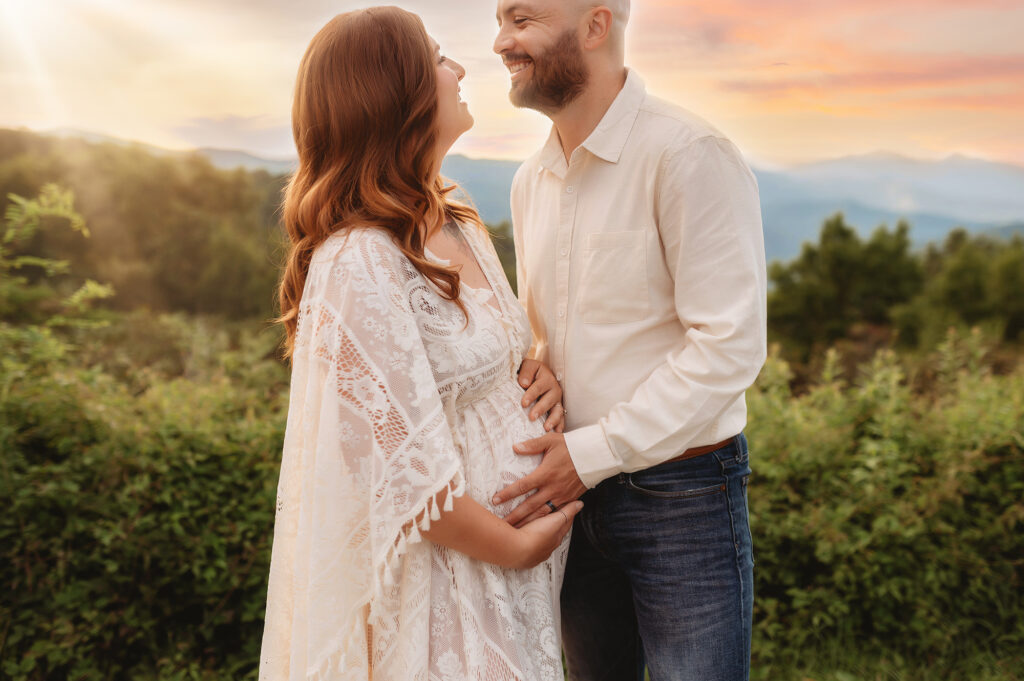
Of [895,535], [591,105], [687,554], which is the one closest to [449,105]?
[591,105]

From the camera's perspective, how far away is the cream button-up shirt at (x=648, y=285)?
1588mm

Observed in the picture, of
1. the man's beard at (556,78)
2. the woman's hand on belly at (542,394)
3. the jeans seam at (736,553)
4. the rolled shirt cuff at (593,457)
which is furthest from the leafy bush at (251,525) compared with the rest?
the man's beard at (556,78)

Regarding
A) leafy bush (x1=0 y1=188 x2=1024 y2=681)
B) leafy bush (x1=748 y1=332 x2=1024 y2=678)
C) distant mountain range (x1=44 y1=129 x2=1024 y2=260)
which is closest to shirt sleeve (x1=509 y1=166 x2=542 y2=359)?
leafy bush (x1=0 y1=188 x2=1024 y2=681)

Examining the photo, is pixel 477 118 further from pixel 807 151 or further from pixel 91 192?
pixel 91 192

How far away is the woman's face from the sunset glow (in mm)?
1926

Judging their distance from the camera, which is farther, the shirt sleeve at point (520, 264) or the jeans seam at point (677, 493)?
the shirt sleeve at point (520, 264)

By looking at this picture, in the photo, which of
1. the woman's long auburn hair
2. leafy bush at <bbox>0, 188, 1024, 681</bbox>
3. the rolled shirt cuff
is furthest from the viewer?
leafy bush at <bbox>0, 188, 1024, 681</bbox>

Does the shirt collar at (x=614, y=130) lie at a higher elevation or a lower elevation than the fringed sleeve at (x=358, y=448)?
higher

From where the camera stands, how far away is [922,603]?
294 cm

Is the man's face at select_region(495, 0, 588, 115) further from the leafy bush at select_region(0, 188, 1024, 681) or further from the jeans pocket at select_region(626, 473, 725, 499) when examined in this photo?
the leafy bush at select_region(0, 188, 1024, 681)

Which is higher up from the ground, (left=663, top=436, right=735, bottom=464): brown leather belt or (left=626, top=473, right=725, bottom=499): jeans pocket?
(left=663, top=436, right=735, bottom=464): brown leather belt

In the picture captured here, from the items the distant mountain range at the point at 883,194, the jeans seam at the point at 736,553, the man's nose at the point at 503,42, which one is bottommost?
the jeans seam at the point at 736,553

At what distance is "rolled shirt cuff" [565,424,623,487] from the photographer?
1.63 m

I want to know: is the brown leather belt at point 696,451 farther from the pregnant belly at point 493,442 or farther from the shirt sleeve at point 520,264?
the shirt sleeve at point 520,264
